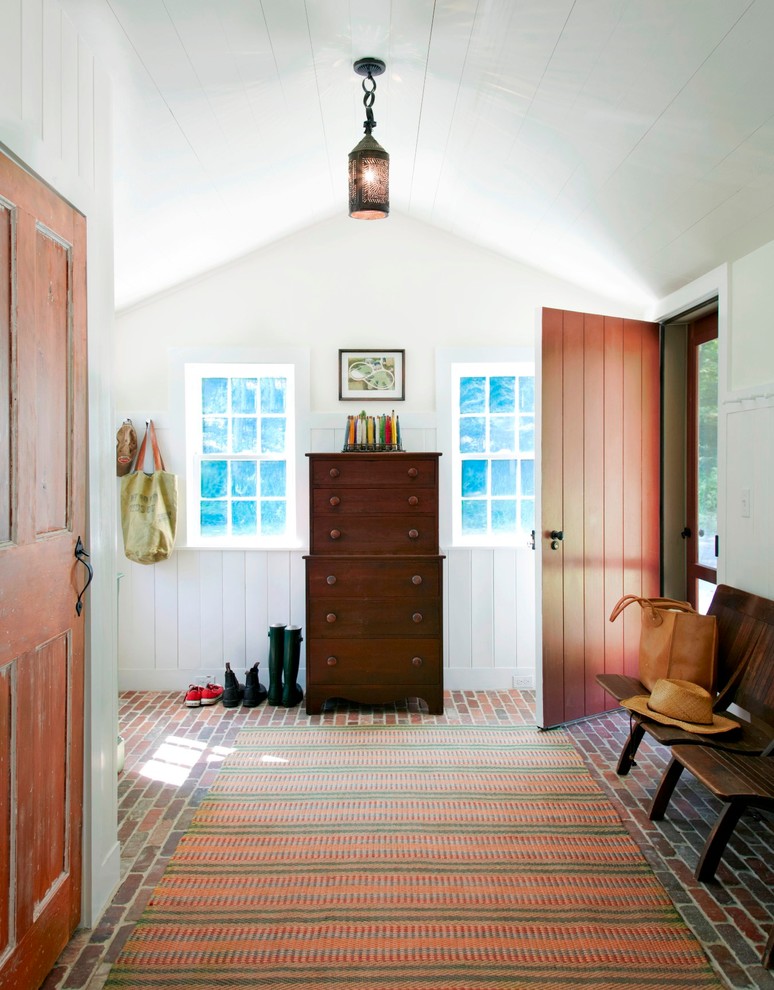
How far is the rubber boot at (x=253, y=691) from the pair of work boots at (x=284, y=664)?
69 millimetres

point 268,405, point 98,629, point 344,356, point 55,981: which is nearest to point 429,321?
point 344,356

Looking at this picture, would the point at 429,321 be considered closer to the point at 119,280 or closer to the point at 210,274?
the point at 210,274

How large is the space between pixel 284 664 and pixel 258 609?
0.47 m

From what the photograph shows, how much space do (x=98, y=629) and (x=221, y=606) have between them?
2.45m

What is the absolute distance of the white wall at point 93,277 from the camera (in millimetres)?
1963

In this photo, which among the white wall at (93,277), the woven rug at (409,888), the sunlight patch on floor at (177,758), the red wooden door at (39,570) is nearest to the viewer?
the red wooden door at (39,570)

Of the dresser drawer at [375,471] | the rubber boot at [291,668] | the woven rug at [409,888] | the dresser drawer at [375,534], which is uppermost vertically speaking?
the dresser drawer at [375,471]

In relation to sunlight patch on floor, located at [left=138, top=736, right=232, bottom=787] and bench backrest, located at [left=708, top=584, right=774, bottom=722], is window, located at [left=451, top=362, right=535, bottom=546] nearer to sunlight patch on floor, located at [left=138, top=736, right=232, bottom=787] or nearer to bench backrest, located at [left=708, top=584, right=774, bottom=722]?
bench backrest, located at [left=708, top=584, right=774, bottom=722]

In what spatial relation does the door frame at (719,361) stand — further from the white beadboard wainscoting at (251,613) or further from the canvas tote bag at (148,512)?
the canvas tote bag at (148,512)

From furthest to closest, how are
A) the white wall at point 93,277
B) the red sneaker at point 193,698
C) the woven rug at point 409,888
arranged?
the red sneaker at point 193,698
the woven rug at point 409,888
the white wall at point 93,277

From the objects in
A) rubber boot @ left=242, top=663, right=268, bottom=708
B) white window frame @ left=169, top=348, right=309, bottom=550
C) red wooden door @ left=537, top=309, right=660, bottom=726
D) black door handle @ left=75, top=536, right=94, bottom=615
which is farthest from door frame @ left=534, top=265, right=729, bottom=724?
black door handle @ left=75, top=536, right=94, bottom=615

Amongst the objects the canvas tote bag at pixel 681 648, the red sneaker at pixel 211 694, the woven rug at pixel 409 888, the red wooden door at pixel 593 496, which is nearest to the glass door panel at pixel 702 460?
the red wooden door at pixel 593 496

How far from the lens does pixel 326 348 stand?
15.8 feet

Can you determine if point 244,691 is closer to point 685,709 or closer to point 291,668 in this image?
point 291,668
